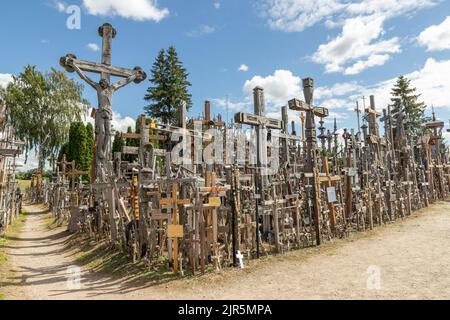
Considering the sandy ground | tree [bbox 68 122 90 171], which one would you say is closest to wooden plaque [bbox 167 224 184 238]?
the sandy ground

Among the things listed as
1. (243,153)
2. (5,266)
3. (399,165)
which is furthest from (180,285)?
(399,165)

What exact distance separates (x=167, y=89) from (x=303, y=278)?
1294 inches

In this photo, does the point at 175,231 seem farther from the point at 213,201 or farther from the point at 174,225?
the point at 213,201

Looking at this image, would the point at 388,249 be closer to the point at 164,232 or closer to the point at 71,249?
the point at 164,232

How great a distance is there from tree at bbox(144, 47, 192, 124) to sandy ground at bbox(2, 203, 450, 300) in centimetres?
2670

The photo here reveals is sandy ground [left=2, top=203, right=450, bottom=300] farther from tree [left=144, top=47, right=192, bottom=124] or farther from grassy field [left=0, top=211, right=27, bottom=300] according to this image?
tree [left=144, top=47, right=192, bottom=124]

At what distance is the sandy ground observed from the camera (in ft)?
21.0

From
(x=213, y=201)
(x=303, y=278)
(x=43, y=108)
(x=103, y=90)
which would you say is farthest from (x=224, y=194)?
(x=43, y=108)

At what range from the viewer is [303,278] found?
7.34m

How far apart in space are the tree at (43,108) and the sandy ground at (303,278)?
3006cm

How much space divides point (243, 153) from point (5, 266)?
11.3 meters

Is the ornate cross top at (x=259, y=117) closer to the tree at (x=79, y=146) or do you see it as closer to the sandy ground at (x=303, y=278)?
the sandy ground at (x=303, y=278)

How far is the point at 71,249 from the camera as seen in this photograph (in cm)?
1219

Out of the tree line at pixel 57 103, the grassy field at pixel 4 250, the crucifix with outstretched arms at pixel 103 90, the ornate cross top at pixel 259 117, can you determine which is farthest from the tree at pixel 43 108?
the ornate cross top at pixel 259 117
